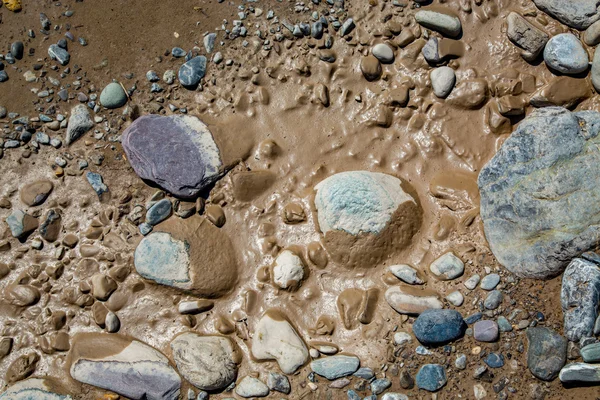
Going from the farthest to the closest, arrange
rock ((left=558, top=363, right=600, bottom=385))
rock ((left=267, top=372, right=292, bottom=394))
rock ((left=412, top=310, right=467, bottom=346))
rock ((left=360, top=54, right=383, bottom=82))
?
rock ((left=360, top=54, right=383, bottom=82)), rock ((left=267, top=372, right=292, bottom=394)), rock ((left=412, top=310, right=467, bottom=346)), rock ((left=558, top=363, right=600, bottom=385))

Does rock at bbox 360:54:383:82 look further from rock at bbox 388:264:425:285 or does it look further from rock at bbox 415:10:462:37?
rock at bbox 388:264:425:285

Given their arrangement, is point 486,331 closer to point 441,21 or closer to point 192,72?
point 441,21

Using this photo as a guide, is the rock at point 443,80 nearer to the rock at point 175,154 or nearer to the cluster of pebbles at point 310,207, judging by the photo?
the cluster of pebbles at point 310,207

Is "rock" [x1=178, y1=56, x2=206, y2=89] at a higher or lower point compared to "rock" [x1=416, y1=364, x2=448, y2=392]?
higher

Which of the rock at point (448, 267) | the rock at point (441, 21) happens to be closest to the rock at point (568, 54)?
the rock at point (441, 21)

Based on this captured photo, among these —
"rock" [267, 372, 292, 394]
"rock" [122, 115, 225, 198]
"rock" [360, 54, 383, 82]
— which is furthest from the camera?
"rock" [360, 54, 383, 82]

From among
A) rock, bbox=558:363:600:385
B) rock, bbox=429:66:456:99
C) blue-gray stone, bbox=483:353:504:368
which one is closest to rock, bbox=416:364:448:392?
blue-gray stone, bbox=483:353:504:368

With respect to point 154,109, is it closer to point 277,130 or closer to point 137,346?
point 277,130

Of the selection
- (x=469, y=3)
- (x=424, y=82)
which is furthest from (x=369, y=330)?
(x=469, y=3)
